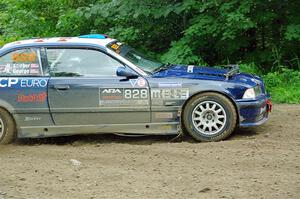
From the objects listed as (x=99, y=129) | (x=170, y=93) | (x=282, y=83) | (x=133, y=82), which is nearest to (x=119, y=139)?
(x=99, y=129)

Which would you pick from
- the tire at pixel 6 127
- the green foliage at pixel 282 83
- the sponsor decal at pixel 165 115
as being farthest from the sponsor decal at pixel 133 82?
the green foliage at pixel 282 83

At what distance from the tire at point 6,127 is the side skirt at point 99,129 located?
111 millimetres

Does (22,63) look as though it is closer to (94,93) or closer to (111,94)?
(94,93)

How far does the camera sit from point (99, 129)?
725cm

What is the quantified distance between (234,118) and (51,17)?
7552mm

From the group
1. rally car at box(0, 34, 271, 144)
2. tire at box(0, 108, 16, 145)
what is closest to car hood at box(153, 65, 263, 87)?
rally car at box(0, 34, 271, 144)

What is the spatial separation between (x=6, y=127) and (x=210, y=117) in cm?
284

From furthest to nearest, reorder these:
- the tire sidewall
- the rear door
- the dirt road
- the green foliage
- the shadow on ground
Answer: the green foliage → the shadow on ground → the rear door → the tire sidewall → the dirt road

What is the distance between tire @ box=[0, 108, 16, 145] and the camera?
7.36m

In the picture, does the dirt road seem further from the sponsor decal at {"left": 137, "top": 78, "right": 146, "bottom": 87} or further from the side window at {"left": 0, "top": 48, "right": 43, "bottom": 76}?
the side window at {"left": 0, "top": 48, "right": 43, "bottom": 76}

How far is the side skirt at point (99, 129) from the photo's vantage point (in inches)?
282

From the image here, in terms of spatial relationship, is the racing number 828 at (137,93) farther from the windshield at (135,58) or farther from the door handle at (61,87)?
the door handle at (61,87)

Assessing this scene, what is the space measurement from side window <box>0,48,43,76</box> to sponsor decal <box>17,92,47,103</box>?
Answer: 31 centimetres

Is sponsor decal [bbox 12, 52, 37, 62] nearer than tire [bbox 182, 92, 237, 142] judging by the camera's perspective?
No
